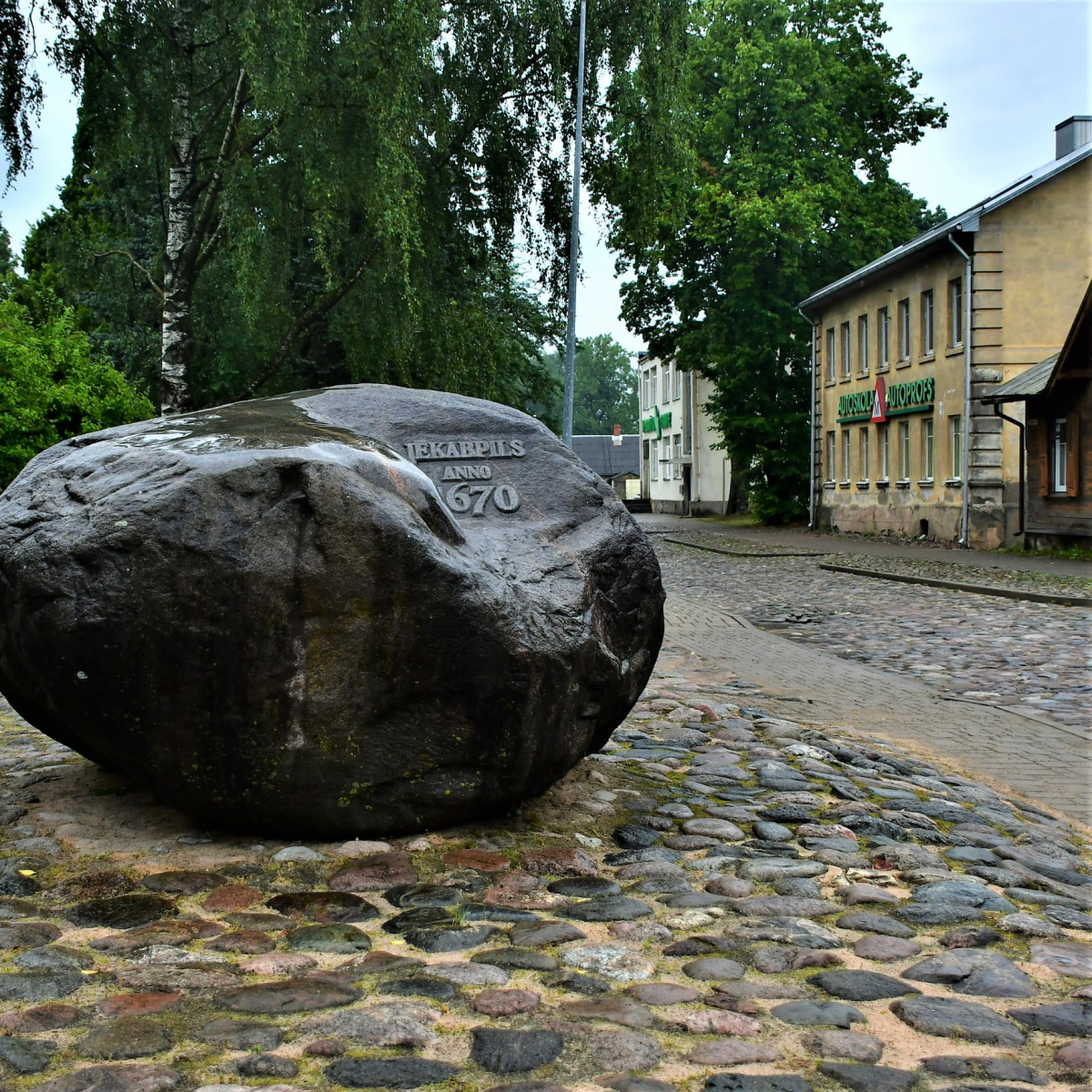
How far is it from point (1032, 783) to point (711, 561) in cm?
2012

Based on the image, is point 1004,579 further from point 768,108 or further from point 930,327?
point 768,108

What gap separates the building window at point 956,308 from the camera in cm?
3103

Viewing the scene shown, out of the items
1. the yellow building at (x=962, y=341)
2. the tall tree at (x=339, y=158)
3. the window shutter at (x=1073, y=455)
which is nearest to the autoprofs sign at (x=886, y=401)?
the yellow building at (x=962, y=341)

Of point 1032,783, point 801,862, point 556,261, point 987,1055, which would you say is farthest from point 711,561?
point 987,1055

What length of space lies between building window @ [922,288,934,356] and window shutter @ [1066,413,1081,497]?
23.2ft

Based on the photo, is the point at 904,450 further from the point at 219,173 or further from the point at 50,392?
the point at 50,392

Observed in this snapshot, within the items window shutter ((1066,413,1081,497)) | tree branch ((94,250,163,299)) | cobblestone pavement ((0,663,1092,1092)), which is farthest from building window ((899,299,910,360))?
cobblestone pavement ((0,663,1092,1092))

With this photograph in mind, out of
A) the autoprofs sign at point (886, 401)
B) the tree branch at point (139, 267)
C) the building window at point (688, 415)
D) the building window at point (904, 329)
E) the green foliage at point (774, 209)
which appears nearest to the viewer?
the tree branch at point (139, 267)

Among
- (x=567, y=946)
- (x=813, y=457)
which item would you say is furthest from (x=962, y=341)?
(x=567, y=946)

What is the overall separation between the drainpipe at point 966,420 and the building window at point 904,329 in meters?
4.52

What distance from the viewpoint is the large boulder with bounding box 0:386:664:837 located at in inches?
170

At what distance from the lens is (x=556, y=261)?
75.2 feet

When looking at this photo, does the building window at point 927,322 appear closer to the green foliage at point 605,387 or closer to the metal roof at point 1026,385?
the metal roof at point 1026,385

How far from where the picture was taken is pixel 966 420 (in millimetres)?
29453
